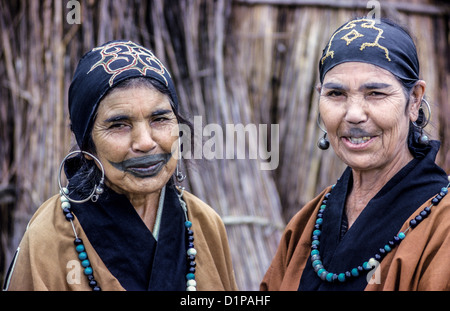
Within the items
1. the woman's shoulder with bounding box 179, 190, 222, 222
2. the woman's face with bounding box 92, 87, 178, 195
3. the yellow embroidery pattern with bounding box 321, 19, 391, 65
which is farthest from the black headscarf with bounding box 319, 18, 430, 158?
the woman's shoulder with bounding box 179, 190, 222, 222

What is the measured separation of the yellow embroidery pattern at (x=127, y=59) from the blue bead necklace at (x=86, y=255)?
58cm

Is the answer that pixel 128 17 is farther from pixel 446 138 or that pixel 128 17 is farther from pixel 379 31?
pixel 446 138

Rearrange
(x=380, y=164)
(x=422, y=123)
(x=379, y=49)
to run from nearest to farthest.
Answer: (x=379, y=49)
(x=380, y=164)
(x=422, y=123)

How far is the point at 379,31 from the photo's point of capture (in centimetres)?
251

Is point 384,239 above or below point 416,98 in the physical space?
below

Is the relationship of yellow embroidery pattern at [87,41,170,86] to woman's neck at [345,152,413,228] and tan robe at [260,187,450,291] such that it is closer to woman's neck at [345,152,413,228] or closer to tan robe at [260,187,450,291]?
woman's neck at [345,152,413,228]

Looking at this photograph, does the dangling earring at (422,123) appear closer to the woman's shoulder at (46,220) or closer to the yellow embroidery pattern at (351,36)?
the yellow embroidery pattern at (351,36)

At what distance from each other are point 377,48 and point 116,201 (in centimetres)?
129

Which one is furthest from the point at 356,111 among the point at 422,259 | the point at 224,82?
the point at 224,82

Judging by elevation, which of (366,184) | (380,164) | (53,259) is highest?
(380,164)

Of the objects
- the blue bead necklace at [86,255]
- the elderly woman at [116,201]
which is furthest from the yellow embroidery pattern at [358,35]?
the blue bead necklace at [86,255]

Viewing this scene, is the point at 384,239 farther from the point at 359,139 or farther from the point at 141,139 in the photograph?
the point at 141,139

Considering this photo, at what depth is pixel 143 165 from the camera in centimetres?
264

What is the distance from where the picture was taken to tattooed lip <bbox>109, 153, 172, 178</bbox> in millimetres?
2629
